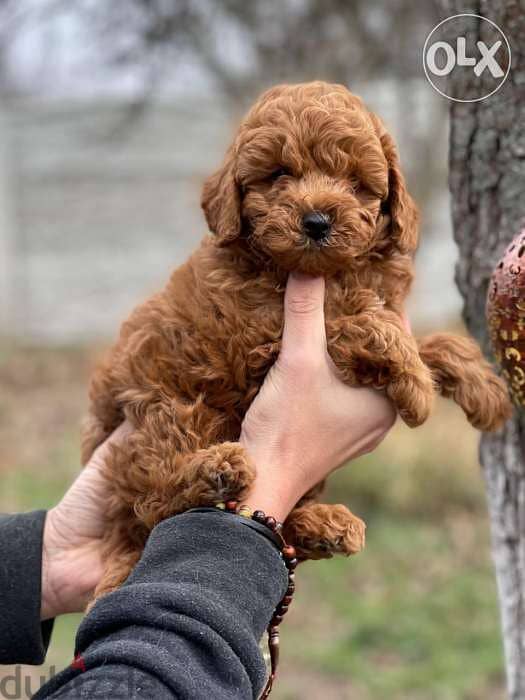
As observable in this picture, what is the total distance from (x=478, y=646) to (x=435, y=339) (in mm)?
3594

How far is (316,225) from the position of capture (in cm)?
233

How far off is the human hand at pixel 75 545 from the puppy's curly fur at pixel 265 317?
313 mm

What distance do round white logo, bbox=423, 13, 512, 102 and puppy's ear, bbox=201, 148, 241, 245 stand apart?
33.1 inches

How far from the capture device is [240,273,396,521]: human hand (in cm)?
241

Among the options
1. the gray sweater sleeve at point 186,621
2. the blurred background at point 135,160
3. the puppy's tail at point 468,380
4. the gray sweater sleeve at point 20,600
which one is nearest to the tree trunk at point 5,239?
the blurred background at point 135,160

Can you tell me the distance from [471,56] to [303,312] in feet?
3.51

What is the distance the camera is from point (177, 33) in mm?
13562

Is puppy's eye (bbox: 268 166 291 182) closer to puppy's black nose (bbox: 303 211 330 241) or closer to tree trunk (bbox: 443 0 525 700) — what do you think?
puppy's black nose (bbox: 303 211 330 241)

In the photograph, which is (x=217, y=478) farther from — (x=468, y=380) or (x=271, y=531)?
(x=468, y=380)

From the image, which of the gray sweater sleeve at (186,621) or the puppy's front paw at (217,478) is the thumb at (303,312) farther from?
the gray sweater sleeve at (186,621)

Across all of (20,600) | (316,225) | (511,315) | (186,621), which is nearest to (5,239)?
(20,600)

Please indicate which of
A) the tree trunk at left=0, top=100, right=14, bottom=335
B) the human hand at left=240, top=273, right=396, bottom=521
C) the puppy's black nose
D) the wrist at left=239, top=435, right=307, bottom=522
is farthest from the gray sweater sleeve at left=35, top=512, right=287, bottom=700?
the tree trunk at left=0, top=100, right=14, bottom=335

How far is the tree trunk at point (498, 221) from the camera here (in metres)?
2.73

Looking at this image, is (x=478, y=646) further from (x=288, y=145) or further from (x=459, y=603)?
(x=288, y=145)
